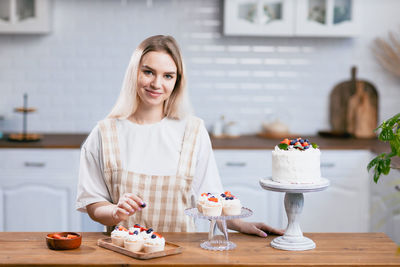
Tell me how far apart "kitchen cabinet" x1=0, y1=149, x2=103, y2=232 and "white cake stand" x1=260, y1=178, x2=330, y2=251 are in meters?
2.23

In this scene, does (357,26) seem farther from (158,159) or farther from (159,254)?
(159,254)

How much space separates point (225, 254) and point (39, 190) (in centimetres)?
239

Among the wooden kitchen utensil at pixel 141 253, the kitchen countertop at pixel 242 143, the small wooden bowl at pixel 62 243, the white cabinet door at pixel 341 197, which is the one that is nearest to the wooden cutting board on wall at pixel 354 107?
the kitchen countertop at pixel 242 143

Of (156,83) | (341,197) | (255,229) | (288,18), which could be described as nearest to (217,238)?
(255,229)

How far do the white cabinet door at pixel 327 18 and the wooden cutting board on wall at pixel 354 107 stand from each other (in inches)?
17.8

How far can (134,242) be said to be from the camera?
176cm

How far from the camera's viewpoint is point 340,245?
192cm

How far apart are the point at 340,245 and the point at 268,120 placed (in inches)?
104

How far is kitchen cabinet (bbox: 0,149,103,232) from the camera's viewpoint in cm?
382

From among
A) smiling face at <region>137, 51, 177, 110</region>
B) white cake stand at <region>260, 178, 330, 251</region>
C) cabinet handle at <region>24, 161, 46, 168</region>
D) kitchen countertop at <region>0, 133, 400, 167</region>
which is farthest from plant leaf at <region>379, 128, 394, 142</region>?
cabinet handle at <region>24, 161, 46, 168</region>

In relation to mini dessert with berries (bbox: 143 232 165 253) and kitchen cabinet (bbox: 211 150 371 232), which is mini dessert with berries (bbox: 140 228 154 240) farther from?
kitchen cabinet (bbox: 211 150 371 232)

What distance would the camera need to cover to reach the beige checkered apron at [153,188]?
7.24ft

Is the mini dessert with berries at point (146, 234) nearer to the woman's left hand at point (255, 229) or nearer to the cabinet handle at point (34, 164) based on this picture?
the woman's left hand at point (255, 229)

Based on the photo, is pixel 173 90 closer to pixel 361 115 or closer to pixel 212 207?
pixel 212 207
